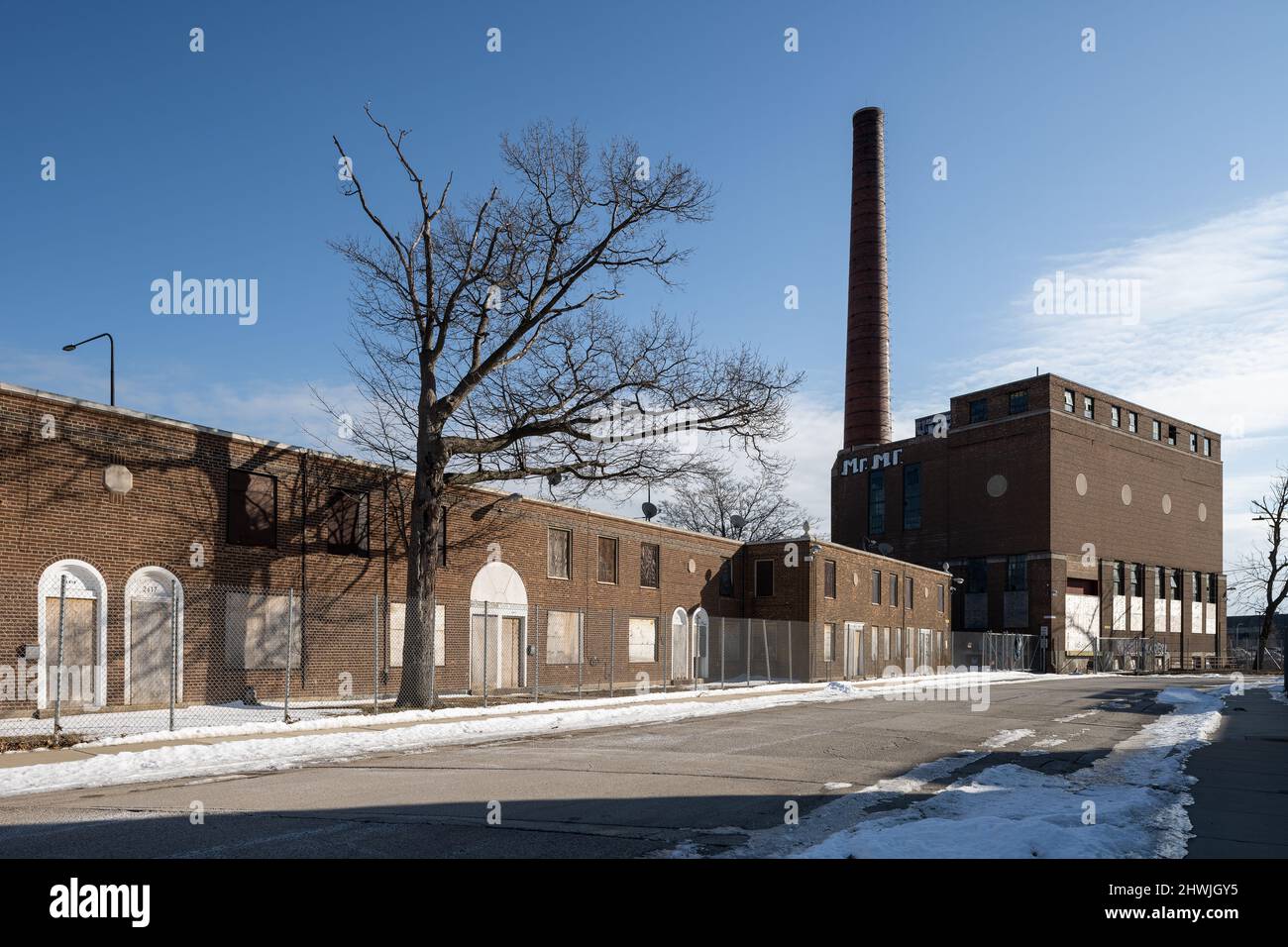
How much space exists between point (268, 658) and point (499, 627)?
8647mm

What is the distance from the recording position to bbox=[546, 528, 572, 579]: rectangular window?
113 ft

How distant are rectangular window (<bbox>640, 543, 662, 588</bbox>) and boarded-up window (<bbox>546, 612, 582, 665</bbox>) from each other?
4.79 m

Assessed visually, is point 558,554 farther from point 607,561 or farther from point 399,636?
point 399,636

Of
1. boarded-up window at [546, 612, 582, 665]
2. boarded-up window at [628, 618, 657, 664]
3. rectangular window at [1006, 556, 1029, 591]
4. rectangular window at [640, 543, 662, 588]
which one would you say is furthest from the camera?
rectangular window at [1006, 556, 1029, 591]

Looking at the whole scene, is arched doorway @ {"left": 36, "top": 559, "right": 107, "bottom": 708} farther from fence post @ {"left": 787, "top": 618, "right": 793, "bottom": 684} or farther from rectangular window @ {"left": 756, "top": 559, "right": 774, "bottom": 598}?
rectangular window @ {"left": 756, "top": 559, "right": 774, "bottom": 598}

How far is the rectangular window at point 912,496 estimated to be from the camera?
81.4 metres

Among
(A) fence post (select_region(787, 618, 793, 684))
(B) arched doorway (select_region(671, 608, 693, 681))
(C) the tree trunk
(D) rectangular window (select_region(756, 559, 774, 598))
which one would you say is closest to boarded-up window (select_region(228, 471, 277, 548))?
(C) the tree trunk

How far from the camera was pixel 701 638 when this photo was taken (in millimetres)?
43812

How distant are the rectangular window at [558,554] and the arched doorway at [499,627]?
5.74ft

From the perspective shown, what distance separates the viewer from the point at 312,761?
1452 cm

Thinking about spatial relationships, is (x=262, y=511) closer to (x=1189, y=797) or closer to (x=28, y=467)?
(x=28, y=467)

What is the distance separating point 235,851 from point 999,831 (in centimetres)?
591
